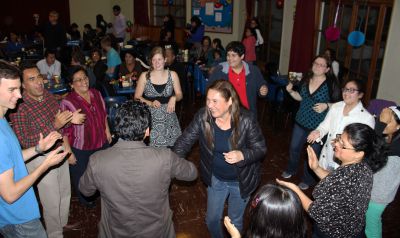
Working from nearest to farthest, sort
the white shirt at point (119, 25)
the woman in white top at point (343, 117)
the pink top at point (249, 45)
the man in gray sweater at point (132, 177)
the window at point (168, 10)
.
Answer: the man in gray sweater at point (132, 177) < the woman in white top at point (343, 117) < the pink top at point (249, 45) < the white shirt at point (119, 25) < the window at point (168, 10)

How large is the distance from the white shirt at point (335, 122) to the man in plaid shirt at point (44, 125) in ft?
8.15

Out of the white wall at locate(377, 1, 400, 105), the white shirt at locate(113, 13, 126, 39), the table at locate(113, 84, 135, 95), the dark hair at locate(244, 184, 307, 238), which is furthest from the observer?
the white shirt at locate(113, 13, 126, 39)

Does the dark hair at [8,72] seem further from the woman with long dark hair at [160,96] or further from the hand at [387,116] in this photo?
the hand at [387,116]

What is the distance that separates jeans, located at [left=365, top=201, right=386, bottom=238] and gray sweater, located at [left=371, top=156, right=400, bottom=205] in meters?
0.09

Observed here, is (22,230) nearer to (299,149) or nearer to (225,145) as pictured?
(225,145)

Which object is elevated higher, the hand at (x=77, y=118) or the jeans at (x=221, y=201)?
the hand at (x=77, y=118)

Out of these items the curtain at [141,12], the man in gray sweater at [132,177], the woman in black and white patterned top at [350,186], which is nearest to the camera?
the man in gray sweater at [132,177]

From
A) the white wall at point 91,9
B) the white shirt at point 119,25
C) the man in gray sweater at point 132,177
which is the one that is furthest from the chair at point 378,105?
the white wall at point 91,9

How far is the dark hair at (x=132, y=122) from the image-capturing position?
6.72 ft

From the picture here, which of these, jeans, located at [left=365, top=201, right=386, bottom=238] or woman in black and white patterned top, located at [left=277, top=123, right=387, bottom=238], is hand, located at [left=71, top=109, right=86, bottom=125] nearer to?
woman in black and white patterned top, located at [left=277, top=123, right=387, bottom=238]

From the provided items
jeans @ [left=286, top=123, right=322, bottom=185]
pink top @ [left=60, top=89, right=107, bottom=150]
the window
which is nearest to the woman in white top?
jeans @ [left=286, top=123, right=322, bottom=185]

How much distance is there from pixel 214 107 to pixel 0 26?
43.8 ft

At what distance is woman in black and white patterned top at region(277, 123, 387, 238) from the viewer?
2.17 metres

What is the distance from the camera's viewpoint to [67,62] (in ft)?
31.0
